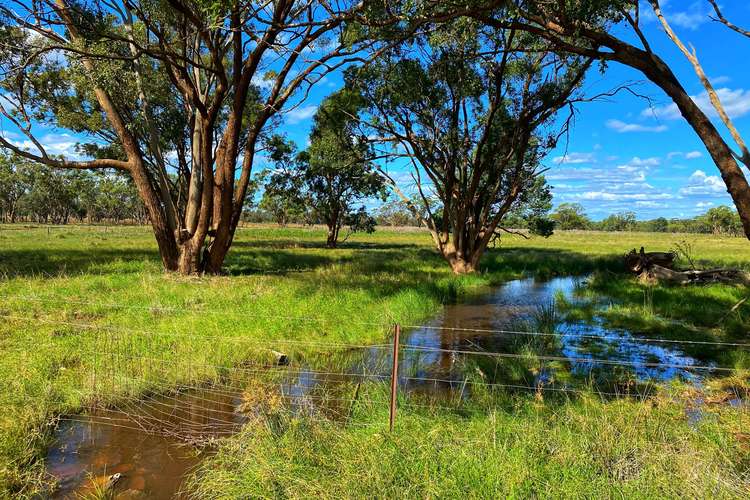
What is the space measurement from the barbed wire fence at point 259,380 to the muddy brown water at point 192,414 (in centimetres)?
3

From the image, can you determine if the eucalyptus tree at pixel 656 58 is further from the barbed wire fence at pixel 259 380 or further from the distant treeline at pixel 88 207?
the distant treeline at pixel 88 207

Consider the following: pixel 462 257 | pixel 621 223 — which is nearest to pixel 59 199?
pixel 462 257

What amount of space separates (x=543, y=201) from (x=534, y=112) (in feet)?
65.0

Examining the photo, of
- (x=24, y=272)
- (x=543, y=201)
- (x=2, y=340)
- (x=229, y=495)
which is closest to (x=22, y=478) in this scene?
(x=229, y=495)

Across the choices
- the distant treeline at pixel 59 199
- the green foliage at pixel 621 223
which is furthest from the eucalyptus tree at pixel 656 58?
the green foliage at pixel 621 223

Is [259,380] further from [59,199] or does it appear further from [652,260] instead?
[59,199]

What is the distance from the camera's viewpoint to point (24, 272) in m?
14.1

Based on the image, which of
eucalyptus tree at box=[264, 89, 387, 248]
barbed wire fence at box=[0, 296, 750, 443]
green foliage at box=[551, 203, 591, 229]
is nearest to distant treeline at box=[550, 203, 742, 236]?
green foliage at box=[551, 203, 591, 229]

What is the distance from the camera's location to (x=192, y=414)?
5.85 metres

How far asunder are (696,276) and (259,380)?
658 inches

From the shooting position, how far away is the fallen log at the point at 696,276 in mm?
15508

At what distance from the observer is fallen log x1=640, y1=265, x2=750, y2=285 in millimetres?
15508

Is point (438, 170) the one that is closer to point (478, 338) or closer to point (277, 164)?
point (478, 338)

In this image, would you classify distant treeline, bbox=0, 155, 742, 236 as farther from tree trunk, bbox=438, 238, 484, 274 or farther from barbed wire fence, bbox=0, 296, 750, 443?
barbed wire fence, bbox=0, 296, 750, 443
